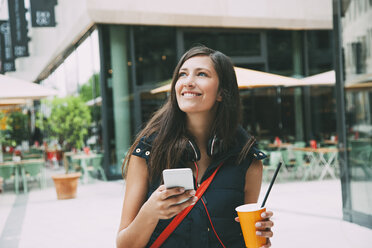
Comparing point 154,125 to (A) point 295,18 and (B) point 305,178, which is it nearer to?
(B) point 305,178

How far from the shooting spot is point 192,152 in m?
1.67

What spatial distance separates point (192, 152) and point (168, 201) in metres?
0.39

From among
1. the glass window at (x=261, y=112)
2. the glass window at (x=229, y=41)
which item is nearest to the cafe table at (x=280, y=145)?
the glass window at (x=261, y=112)

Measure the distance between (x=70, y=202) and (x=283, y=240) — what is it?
512 centimetres

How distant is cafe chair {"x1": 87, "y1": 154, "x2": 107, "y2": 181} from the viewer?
430 inches

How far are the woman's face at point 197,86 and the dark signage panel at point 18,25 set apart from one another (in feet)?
27.6

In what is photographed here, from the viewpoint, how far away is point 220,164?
165 centimetres

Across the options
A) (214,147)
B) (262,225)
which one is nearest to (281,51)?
(214,147)

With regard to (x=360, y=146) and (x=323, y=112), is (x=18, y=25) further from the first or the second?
(x=323, y=112)

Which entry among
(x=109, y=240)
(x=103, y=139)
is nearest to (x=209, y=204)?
(x=109, y=240)

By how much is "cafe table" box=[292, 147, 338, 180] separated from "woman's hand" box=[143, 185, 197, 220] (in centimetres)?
875

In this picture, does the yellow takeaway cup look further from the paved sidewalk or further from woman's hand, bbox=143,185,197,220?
the paved sidewalk

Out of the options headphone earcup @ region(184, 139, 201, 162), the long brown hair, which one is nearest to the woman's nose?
the long brown hair

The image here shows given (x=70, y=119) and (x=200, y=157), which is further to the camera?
(x=70, y=119)
